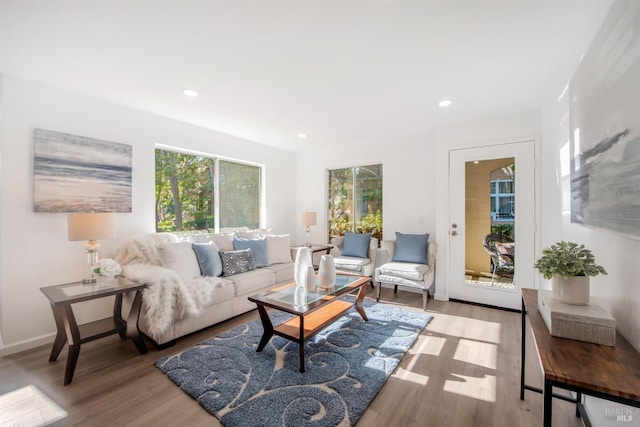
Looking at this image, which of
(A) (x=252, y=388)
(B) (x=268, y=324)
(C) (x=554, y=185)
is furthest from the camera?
(C) (x=554, y=185)

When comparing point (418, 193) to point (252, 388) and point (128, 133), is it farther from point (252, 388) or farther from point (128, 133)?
point (128, 133)

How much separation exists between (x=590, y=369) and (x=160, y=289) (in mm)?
2732

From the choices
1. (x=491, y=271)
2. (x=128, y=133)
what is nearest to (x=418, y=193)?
(x=491, y=271)

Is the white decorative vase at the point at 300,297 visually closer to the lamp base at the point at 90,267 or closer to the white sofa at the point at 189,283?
the white sofa at the point at 189,283

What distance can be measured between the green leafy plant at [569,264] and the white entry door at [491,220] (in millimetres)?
2295

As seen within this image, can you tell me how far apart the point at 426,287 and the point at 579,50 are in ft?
8.51

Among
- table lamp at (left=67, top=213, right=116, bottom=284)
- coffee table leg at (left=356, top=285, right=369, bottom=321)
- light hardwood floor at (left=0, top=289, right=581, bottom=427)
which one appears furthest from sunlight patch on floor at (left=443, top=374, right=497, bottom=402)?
table lamp at (left=67, top=213, right=116, bottom=284)

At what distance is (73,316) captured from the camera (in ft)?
6.84

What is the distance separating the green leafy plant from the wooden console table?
0.91 feet

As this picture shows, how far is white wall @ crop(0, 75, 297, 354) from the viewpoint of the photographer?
7.83ft

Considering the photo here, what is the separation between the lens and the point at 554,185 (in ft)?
8.71

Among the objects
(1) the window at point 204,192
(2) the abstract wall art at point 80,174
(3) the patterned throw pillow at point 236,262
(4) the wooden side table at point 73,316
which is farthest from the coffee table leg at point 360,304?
(2) the abstract wall art at point 80,174

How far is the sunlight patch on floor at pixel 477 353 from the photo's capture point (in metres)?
2.20

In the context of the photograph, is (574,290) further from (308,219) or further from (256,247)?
(308,219)
